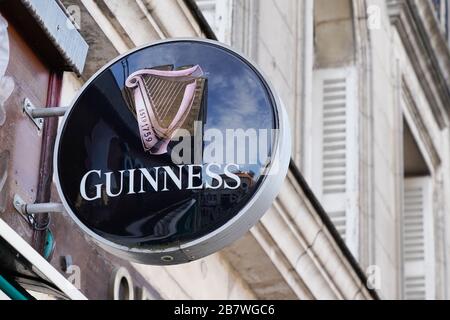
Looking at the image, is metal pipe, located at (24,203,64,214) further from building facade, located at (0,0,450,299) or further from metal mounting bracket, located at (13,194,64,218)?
building facade, located at (0,0,450,299)

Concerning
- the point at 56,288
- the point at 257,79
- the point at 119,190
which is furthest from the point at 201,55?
the point at 56,288

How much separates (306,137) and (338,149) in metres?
2.51

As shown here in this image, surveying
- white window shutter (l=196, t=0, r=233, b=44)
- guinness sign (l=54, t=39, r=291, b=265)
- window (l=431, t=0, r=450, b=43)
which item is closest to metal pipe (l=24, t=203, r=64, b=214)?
guinness sign (l=54, t=39, r=291, b=265)

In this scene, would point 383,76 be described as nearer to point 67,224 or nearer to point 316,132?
point 316,132

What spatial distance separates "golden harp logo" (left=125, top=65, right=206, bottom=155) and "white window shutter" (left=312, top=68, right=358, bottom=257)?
8451 mm

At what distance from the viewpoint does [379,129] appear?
1942 centimetres

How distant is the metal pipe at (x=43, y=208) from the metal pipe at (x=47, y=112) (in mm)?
542

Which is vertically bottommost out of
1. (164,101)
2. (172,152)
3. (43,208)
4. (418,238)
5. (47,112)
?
(43,208)

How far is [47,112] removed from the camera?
9945 millimetres

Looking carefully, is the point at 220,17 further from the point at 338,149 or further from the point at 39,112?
the point at 338,149

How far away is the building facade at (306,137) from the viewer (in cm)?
1065

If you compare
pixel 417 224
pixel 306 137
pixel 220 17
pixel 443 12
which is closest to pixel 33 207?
pixel 220 17

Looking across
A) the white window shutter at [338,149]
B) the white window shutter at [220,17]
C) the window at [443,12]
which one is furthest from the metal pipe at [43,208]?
the window at [443,12]
